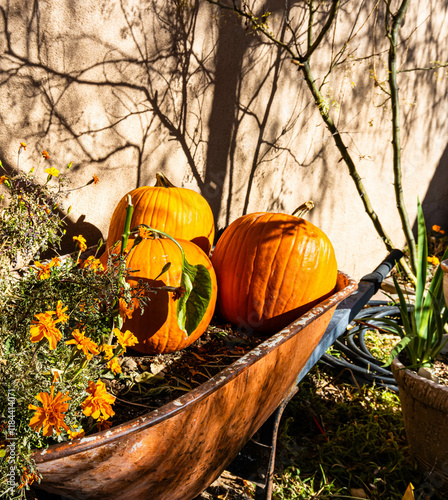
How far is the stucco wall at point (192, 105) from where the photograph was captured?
1.68 metres

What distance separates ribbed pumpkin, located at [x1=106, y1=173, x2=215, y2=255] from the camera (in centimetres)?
176

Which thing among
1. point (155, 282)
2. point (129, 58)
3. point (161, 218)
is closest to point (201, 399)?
point (155, 282)

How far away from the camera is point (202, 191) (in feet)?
8.04

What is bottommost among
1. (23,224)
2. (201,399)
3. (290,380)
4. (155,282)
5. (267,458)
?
(267,458)

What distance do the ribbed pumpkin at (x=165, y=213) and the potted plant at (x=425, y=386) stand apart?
0.97 meters

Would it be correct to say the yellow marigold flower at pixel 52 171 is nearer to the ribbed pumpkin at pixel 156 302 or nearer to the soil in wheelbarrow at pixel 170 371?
the ribbed pumpkin at pixel 156 302

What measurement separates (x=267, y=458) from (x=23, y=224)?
113 cm

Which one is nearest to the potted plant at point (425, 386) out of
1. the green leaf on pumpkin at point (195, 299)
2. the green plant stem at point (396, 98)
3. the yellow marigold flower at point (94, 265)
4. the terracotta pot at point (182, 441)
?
the green plant stem at point (396, 98)

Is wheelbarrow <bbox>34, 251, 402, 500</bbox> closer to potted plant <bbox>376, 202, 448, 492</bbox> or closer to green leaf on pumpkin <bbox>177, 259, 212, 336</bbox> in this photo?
green leaf on pumpkin <bbox>177, 259, 212, 336</bbox>

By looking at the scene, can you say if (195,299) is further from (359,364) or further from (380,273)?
(359,364)

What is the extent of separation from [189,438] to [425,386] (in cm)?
121

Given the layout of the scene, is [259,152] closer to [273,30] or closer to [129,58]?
[273,30]

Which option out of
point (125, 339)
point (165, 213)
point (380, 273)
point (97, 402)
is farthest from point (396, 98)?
point (97, 402)

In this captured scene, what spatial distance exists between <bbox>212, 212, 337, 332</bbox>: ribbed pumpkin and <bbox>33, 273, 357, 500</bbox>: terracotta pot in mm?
246
